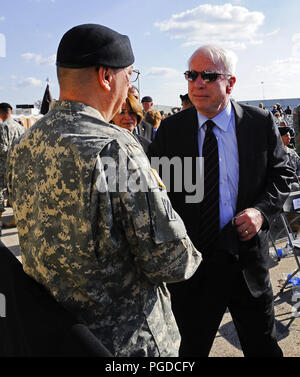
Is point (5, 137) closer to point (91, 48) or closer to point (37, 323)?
point (91, 48)

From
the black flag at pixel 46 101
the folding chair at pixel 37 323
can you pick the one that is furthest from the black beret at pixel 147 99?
the folding chair at pixel 37 323

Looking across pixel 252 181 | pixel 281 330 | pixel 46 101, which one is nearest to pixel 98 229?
pixel 252 181

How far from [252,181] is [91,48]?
131 centimetres

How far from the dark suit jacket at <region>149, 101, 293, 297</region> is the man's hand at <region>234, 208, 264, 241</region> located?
0.20ft

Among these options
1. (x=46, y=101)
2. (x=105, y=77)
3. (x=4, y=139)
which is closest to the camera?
(x=105, y=77)

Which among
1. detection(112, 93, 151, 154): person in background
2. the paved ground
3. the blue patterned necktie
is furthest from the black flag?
the blue patterned necktie

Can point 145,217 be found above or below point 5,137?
below

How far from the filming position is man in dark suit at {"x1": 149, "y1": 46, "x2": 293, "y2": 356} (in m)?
2.26

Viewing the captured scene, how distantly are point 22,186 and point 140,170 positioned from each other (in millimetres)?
502

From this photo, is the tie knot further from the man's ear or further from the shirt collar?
the man's ear

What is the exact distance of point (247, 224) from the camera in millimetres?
2129

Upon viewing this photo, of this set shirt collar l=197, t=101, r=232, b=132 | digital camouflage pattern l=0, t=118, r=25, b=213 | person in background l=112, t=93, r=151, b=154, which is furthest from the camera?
digital camouflage pattern l=0, t=118, r=25, b=213

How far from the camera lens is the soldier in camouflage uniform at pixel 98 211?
4.30 feet
